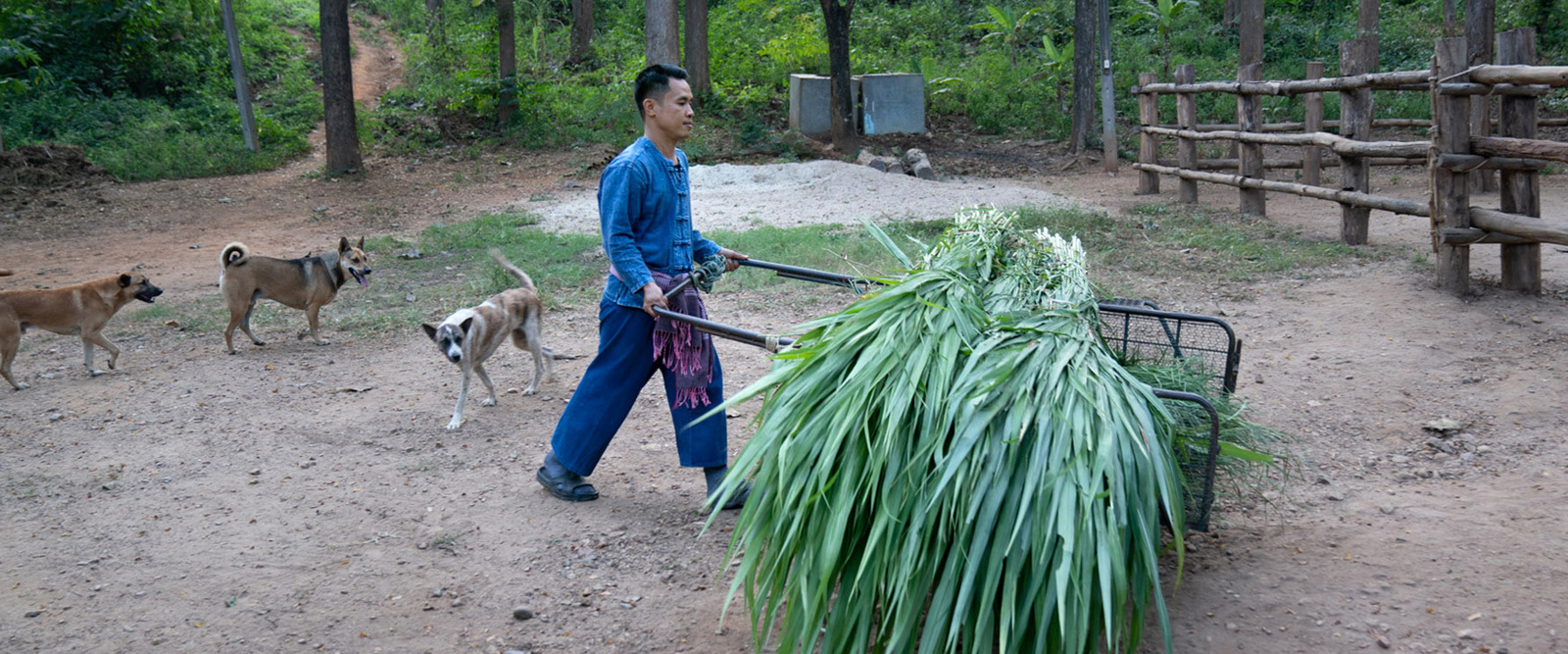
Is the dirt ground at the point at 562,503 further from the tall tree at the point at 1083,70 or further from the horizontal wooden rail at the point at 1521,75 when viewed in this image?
the tall tree at the point at 1083,70

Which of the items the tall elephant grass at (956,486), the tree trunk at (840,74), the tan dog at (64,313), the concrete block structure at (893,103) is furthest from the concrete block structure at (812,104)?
the tall elephant grass at (956,486)

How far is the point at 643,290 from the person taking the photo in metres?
3.56

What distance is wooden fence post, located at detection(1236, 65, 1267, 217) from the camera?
369 inches

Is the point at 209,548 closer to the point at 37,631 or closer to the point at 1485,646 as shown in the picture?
the point at 37,631

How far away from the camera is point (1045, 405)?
237cm

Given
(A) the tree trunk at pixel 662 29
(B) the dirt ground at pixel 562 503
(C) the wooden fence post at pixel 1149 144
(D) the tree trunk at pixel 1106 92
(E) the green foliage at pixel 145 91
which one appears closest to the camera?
(B) the dirt ground at pixel 562 503

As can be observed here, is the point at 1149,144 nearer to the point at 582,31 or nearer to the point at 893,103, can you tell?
the point at 893,103

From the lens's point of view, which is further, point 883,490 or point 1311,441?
point 1311,441

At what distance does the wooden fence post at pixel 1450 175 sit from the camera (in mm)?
5918

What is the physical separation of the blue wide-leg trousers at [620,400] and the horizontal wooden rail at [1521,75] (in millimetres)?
4615

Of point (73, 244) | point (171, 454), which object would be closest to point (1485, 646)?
point (171, 454)

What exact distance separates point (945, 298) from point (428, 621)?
1.91 metres

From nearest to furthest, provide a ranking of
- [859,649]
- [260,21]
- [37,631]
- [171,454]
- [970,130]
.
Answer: [859,649], [37,631], [171,454], [970,130], [260,21]

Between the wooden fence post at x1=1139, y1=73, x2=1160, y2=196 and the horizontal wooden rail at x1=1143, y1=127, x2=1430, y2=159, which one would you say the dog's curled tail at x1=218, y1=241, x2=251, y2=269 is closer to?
the horizontal wooden rail at x1=1143, y1=127, x2=1430, y2=159
